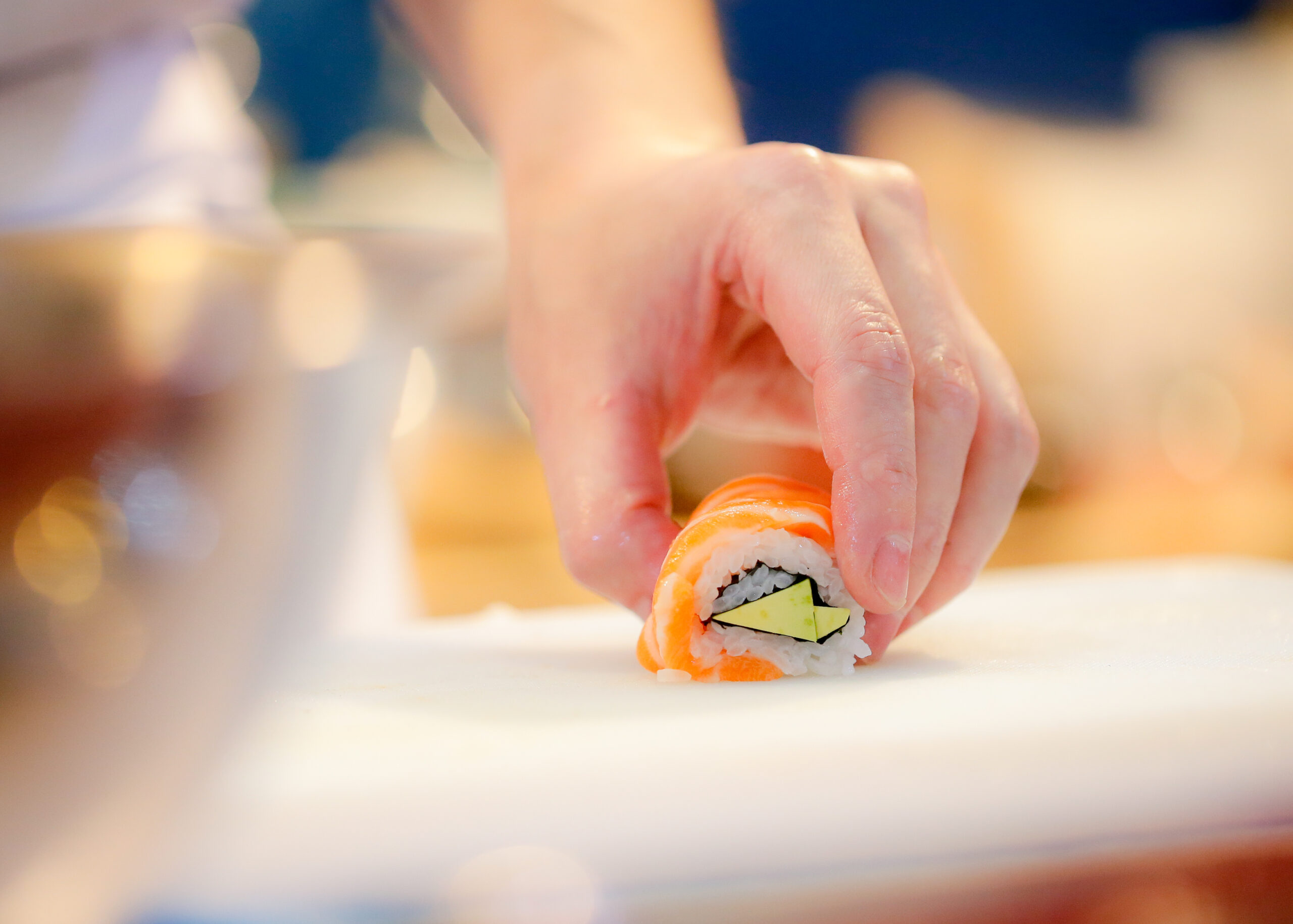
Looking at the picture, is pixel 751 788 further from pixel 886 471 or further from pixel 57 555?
pixel 57 555

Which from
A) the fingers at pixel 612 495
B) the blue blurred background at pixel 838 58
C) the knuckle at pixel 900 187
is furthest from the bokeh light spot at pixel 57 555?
the blue blurred background at pixel 838 58

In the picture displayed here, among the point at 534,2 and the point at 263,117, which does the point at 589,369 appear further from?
the point at 263,117

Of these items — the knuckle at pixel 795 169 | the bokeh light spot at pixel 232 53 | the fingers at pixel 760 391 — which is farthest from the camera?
the bokeh light spot at pixel 232 53

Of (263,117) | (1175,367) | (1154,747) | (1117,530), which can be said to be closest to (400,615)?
(1154,747)

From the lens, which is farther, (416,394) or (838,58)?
(838,58)

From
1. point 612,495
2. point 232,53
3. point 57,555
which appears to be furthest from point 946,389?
point 232,53

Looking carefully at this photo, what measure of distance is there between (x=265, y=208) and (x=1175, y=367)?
153 inches

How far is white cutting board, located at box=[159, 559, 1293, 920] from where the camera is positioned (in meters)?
0.43

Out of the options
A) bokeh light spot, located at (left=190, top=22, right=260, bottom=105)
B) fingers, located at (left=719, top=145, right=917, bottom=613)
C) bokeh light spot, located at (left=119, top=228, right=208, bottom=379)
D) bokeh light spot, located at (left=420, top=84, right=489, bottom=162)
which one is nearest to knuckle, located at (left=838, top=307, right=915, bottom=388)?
fingers, located at (left=719, top=145, right=917, bottom=613)

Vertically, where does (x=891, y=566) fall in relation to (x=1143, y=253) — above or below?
below

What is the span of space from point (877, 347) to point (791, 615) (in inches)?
8.3

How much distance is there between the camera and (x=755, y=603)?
0.65m

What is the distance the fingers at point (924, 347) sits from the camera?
2.23 ft

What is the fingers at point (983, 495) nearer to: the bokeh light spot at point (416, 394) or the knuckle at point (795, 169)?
the knuckle at point (795, 169)
